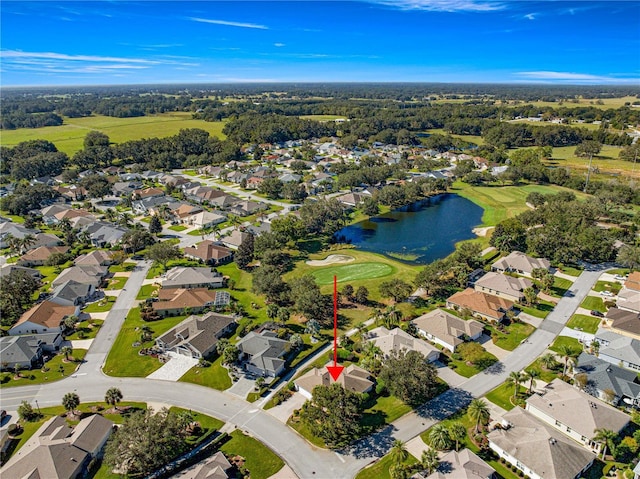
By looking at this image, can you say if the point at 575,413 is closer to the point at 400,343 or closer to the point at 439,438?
the point at 439,438

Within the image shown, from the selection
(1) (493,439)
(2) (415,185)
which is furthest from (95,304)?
(2) (415,185)

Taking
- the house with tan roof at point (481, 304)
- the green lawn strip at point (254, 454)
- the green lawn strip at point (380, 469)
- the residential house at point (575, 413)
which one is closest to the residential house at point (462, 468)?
the green lawn strip at point (380, 469)

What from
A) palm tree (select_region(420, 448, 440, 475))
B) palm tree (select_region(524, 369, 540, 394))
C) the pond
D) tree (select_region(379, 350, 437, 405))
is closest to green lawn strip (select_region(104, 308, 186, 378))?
tree (select_region(379, 350, 437, 405))

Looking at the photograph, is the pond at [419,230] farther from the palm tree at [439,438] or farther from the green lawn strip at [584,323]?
the palm tree at [439,438]

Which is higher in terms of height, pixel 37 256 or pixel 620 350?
pixel 37 256

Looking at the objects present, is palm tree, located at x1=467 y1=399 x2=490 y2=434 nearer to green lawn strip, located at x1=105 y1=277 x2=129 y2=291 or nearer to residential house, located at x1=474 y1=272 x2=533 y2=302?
residential house, located at x1=474 y1=272 x2=533 y2=302

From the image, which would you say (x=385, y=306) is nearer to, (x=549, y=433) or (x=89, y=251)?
(x=549, y=433)

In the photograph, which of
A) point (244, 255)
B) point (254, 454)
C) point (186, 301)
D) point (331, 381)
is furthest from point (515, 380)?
point (244, 255)
